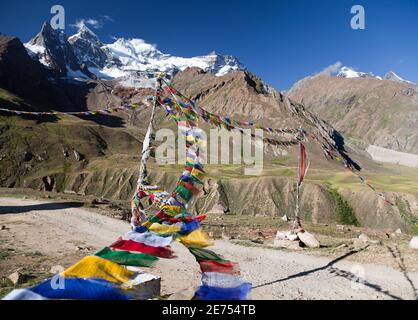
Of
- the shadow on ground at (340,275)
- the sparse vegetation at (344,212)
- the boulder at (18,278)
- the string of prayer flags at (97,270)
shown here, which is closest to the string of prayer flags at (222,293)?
the string of prayer flags at (97,270)

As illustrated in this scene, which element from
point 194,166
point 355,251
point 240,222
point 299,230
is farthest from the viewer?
point 240,222

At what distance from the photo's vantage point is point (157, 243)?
29.6 ft

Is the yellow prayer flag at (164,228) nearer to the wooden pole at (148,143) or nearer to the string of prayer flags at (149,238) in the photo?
the string of prayer flags at (149,238)

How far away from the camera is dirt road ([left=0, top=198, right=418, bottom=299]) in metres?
13.4

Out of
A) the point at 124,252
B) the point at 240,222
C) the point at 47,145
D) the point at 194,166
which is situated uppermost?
the point at 47,145

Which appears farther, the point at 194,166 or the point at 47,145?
the point at 47,145

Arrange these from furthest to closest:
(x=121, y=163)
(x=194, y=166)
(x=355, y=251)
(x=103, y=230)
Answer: (x=121, y=163) < (x=103, y=230) < (x=355, y=251) < (x=194, y=166)

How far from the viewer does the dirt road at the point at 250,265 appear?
43.8 ft

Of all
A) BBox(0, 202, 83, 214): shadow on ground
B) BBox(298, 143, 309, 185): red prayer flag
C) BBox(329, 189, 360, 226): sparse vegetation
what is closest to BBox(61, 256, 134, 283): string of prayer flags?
BBox(298, 143, 309, 185): red prayer flag

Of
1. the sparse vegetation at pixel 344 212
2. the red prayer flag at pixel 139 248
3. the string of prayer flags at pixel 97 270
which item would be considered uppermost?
→ the red prayer flag at pixel 139 248

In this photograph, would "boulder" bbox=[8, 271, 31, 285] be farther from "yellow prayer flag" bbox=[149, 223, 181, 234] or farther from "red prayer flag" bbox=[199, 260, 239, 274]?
"red prayer flag" bbox=[199, 260, 239, 274]

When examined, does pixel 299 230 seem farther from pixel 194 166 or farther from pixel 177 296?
pixel 177 296
